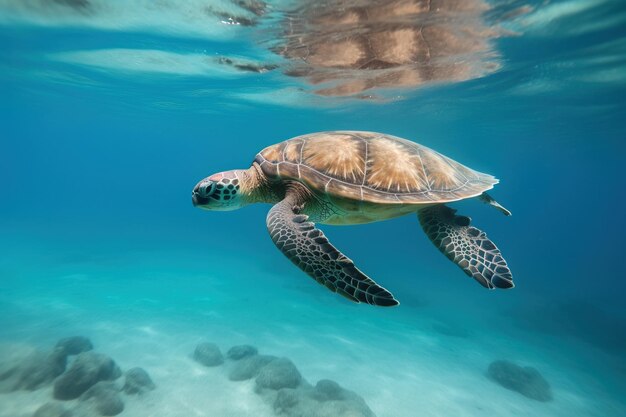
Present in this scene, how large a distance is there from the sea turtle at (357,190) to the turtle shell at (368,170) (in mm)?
12

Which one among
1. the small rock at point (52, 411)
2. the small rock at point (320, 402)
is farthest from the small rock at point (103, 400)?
the small rock at point (320, 402)

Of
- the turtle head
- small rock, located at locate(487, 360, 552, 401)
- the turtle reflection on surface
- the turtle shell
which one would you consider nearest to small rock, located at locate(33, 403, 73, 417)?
the turtle head

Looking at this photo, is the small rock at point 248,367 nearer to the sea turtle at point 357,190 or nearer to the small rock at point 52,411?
the small rock at point 52,411

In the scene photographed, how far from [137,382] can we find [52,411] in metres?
1.49

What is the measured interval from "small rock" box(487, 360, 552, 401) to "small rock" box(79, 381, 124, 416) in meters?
9.94

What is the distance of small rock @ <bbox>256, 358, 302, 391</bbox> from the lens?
7566mm

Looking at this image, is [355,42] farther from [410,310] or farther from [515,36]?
[410,310]

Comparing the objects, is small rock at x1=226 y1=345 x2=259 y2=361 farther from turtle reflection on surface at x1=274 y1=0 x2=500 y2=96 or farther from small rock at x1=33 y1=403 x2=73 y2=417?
turtle reflection on surface at x1=274 y1=0 x2=500 y2=96

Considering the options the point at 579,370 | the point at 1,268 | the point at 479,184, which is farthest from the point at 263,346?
the point at 1,268

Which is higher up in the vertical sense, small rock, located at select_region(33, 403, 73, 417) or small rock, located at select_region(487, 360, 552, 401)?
small rock, located at select_region(487, 360, 552, 401)

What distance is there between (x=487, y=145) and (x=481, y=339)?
27961mm

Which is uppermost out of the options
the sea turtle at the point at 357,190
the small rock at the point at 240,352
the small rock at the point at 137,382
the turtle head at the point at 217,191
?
the sea turtle at the point at 357,190

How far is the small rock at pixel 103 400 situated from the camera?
259 inches

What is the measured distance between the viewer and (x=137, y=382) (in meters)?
7.40
